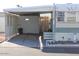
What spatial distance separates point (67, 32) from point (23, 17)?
10.6m

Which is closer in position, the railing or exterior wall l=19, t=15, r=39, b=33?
the railing

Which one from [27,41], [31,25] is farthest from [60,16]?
[31,25]

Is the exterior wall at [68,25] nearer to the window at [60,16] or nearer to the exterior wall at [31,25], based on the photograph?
the window at [60,16]

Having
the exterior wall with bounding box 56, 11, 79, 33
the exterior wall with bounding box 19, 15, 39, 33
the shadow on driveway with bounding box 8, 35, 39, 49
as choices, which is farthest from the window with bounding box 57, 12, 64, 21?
the exterior wall with bounding box 19, 15, 39, 33

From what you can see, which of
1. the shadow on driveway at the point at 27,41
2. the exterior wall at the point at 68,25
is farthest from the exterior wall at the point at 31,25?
the exterior wall at the point at 68,25

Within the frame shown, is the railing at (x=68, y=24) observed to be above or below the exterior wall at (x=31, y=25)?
above

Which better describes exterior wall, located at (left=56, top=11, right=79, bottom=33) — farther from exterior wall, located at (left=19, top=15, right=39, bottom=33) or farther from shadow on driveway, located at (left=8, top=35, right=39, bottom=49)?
exterior wall, located at (left=19, top=15, right=39, bottom=33)

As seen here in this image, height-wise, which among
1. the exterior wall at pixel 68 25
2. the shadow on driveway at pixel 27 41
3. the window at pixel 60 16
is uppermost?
the window at pixel 60 16

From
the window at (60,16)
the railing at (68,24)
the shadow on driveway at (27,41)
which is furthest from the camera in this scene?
the railing at (68,24)

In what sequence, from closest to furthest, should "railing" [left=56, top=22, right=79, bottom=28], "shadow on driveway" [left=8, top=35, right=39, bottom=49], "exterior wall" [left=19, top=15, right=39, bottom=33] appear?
"shadow on driveway" [left=8, top=35, right=39, bottom=49]
"railing" [left=56, top=22, right=79, bottom=28]
"exterior wall" [left=19, top=15, right=39, bottom=33]

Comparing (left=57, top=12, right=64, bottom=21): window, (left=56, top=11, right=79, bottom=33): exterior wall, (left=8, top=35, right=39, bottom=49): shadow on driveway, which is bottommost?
(left=8, top=35, right=39, bottom=49): shadow on driveway

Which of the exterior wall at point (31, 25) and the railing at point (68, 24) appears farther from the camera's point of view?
the exterior wall at point (31, 25)

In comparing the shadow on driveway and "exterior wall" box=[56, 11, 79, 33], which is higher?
"exterior wall" box=[56, 11, 79, 33]

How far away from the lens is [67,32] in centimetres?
2373
